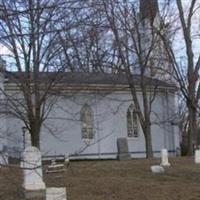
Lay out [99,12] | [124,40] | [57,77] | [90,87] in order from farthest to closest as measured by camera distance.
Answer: [90,87]
[124,40]
[57,77]
[99,12]

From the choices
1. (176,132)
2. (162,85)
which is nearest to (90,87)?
(162,85)

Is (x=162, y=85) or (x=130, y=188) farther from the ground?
(x=162, y=85)

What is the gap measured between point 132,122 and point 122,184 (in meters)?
26.2

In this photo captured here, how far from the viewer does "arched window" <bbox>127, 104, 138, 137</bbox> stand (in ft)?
145

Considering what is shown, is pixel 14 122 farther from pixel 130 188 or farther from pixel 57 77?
pixel 130 188

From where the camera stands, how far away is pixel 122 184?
59.3 ft

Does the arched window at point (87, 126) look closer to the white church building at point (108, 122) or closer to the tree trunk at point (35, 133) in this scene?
the white church building at point (108, 122)

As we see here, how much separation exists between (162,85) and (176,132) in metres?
4.31

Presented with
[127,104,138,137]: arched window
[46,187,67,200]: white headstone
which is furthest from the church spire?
[46,187,67,200]: white headstone

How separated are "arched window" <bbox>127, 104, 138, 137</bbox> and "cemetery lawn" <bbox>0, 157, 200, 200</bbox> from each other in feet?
67.1

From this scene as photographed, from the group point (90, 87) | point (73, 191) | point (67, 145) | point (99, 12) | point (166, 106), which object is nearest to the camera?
point (99, 12)

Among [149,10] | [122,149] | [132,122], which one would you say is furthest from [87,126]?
[149,10]

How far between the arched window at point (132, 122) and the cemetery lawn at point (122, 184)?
805 inches

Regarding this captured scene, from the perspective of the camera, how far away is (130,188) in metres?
17.2
